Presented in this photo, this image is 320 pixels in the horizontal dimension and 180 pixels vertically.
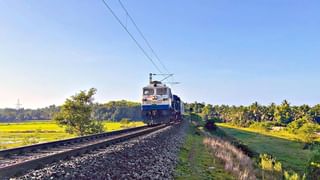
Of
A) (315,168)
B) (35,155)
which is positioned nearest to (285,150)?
(315,168)

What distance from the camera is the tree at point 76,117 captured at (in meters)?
49.6

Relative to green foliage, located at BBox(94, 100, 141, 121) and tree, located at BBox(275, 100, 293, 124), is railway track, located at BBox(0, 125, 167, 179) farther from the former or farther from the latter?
tree, located at BBox(275, 100, 293, 124)

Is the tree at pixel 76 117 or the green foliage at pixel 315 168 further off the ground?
the tree at pixel 76 117

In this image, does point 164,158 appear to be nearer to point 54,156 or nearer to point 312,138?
point 54,156

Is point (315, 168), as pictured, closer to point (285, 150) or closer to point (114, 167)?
point (114, 167)

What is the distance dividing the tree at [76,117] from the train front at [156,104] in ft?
66.0

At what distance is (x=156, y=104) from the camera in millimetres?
30812

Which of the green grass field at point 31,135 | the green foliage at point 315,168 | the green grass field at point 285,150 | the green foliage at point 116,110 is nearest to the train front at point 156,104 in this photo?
the green grass field at point 285,150

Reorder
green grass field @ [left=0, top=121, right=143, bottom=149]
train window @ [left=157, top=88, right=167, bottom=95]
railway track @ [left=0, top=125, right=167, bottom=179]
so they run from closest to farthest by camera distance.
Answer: railway track @ [left=0, top=125, right=167, bottom=179] < train window @ [left=157, top=88, right=167, bottom=95] < green grass field @ [left=0, top=121, right=143, bottom=149]

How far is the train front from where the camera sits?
101ft

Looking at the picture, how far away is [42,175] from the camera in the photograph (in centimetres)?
661

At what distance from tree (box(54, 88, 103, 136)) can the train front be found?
2012 centimetres

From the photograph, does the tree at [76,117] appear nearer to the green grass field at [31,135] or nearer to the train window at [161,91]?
the green grass field at [31,135]

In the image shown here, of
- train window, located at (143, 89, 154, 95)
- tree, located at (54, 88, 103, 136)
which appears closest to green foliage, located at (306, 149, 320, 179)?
train window, located at (143, 89, 154, 95)
